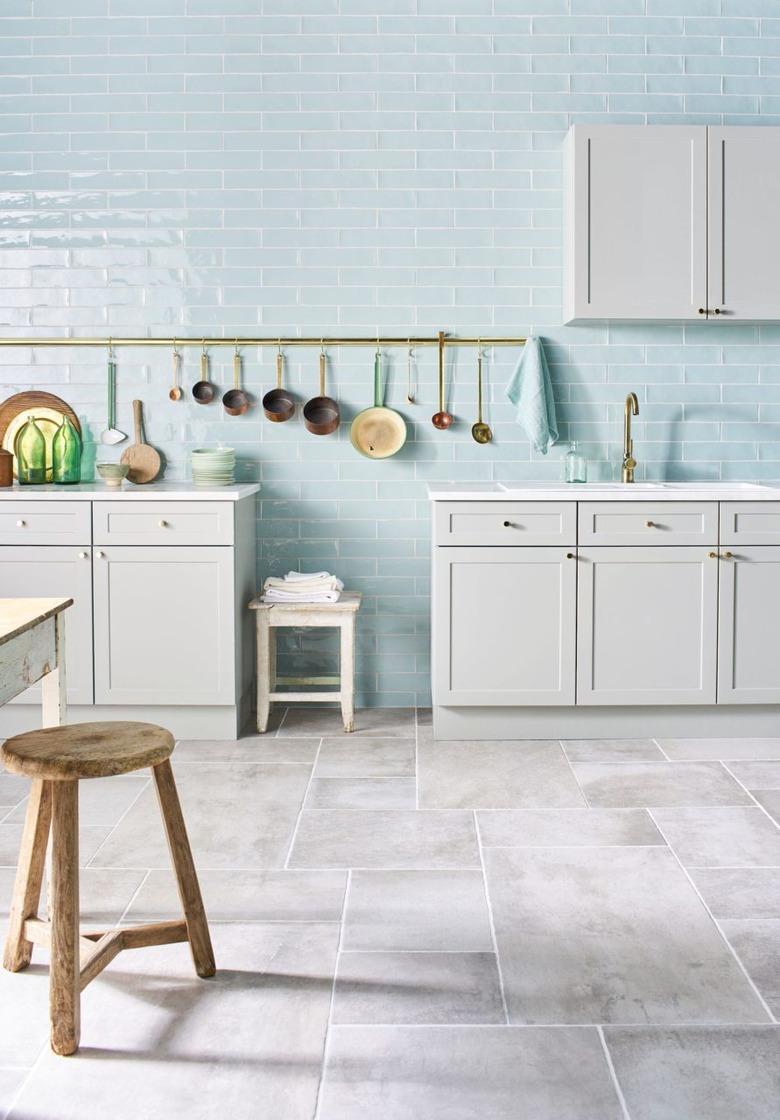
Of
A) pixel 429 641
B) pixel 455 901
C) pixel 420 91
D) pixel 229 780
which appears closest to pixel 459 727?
pixel 429 641

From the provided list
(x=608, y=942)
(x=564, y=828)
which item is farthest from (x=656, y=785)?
(x=608, y=942)

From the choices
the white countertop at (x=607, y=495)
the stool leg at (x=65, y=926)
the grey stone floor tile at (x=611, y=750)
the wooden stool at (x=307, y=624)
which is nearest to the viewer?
the stool leg at (x=65, y=926)

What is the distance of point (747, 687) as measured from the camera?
4.32m

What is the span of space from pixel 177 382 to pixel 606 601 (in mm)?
2086

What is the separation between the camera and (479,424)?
4836mm

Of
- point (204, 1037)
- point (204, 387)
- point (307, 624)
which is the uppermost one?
point (204, 387)

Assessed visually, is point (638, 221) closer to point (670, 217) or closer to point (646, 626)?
point (670, 217)

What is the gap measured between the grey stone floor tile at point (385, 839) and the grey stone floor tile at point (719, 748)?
43.4 inches

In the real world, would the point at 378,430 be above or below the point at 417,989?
above

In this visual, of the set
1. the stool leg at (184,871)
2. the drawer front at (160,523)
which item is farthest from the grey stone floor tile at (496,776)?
the stool leg at (184,871)

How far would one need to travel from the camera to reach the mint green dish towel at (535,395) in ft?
15.4

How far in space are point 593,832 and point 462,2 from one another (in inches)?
138

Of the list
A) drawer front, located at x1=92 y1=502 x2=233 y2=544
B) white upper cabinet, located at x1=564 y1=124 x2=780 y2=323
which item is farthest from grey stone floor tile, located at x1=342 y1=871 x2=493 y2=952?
white upper cabinet, located at x1=564 y1=124 x2=780 y2=323

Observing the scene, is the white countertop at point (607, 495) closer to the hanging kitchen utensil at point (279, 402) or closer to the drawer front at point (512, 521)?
the drawer front at point (512, 521)
